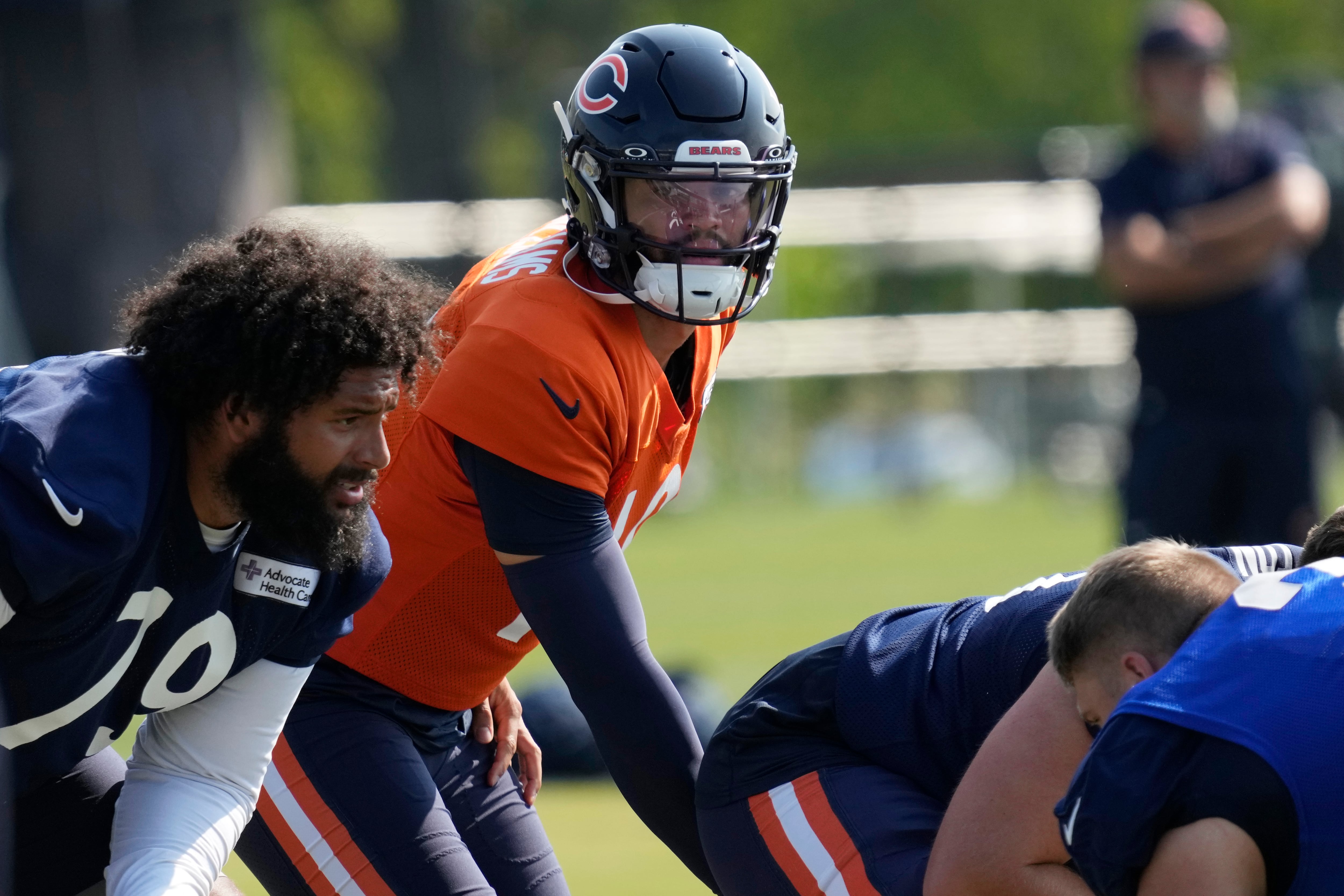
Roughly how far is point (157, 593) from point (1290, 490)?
449cm

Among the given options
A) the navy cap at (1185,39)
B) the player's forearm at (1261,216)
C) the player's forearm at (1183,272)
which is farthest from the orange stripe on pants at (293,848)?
the navy cap at (1185,39)

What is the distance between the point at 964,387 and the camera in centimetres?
1638

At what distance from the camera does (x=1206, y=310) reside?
6027 mm

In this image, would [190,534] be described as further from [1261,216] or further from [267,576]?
[1261,216]

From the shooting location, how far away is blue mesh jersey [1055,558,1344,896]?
173 cm

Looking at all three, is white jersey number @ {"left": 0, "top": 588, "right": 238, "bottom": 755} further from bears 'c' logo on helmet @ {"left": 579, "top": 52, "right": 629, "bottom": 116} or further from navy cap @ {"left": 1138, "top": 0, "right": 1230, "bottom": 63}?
navy cap @ {"left": 1138, "top": 0, "right": 1230, "bottom": 63}

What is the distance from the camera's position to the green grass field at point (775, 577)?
5.09 meters

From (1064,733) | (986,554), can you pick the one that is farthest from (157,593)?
(986,554)

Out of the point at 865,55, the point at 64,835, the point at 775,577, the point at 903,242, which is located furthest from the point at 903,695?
the point at 865,55

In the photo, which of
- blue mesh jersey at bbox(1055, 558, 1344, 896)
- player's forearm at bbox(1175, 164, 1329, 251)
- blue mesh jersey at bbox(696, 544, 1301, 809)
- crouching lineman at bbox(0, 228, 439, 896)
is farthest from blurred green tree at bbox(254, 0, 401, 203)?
blue mesh jersey at bbox(1055, 558, 1344, 896)

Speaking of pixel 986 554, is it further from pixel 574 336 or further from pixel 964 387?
pixel 574 336

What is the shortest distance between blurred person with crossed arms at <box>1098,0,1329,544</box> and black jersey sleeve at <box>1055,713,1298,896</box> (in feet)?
13.7

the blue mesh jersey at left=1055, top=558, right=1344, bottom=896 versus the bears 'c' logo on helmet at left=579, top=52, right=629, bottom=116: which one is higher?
the bears 'c' logo on helmet at left=579, top=52, right=629, bottom=116

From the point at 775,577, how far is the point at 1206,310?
490 centimetres
